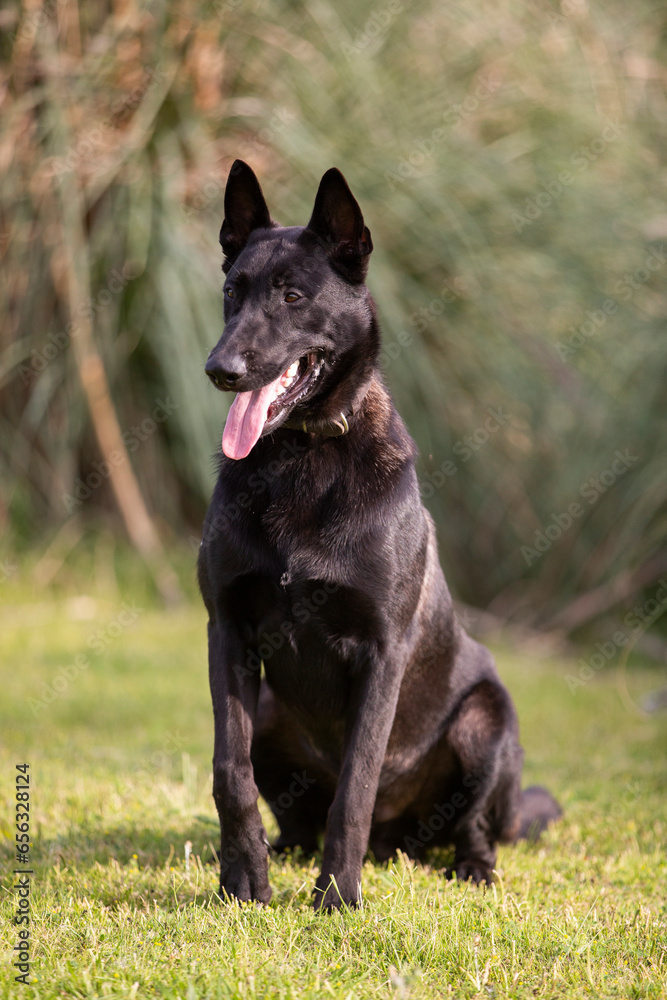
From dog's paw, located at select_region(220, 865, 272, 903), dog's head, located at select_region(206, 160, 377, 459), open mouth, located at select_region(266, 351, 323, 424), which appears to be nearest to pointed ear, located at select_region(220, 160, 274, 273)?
dog's head, located at select_region(206, 160, 377, 459)

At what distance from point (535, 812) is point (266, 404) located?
177 centimetres

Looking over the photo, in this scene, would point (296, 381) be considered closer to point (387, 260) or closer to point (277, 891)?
point (277, 891)

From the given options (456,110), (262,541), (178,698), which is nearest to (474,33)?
(456,110)

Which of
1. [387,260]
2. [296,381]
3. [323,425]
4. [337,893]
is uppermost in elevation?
[387,260]

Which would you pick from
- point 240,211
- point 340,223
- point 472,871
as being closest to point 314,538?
point 340,223

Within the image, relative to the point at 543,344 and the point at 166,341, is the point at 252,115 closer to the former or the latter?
the point at 166,341

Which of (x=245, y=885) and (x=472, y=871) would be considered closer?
(x=245, y=885)

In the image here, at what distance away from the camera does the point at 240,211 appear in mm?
2777

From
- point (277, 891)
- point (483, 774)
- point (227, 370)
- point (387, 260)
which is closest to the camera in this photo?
point (227, 370)

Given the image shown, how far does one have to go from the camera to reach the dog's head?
8.07 ft

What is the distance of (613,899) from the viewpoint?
2736 millimetres

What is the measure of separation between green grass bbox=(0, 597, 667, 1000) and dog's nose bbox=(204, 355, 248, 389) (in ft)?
3.94

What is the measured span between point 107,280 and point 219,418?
45.1 inches

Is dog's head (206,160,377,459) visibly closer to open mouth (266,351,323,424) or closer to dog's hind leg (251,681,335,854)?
open mouth (266,351,323,424)
